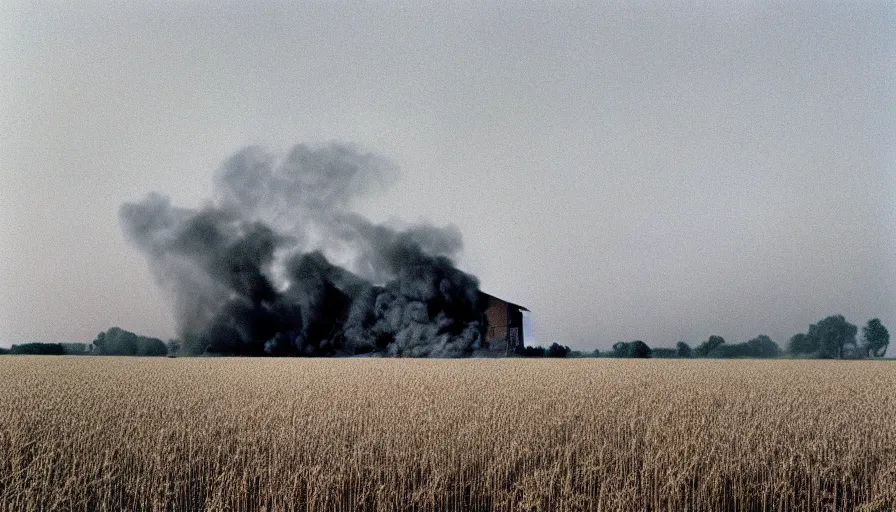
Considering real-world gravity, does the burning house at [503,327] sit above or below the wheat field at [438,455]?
above

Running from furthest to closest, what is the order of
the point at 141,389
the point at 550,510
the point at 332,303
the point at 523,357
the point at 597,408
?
the point at 332,303 → the point at 523,357 → the point at 141,389 → the point at 597,408 → the point at 550,510

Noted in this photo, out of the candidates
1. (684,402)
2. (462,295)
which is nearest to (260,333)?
(462,295)

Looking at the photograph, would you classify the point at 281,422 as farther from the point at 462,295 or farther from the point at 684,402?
the point at 462,295

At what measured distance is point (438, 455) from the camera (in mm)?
9594

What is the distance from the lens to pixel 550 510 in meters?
8.18

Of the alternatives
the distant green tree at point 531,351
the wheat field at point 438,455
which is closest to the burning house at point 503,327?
the distant green tree at point 531,351

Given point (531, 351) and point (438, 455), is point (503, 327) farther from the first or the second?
point (438, 455)

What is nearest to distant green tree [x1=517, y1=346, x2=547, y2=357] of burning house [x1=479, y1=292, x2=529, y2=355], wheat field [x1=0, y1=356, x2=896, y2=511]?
burning house [x1=479, y1=292, x2=529, y2=355]

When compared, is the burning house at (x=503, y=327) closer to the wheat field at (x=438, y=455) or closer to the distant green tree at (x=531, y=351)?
the distant green tree at (x=531, y=351)

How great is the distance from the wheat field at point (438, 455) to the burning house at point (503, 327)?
148 ft

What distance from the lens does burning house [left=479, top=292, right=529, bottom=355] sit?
61.9 meters

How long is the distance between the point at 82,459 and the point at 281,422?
11.4 ft

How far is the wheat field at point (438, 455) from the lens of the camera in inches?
334

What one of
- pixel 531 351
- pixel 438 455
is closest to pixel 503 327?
pixel 531 351
